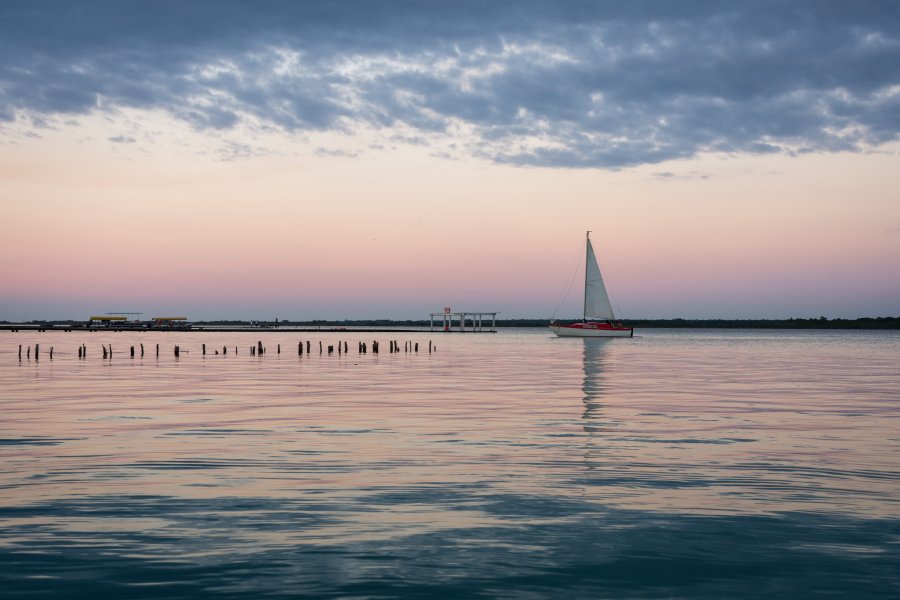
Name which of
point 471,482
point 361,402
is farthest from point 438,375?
point 471,482

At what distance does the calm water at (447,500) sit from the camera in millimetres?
10422

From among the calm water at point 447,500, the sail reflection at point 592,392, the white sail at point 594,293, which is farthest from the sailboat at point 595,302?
the calm water at point 447,500

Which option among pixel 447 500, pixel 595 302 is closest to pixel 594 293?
pixel 595 302

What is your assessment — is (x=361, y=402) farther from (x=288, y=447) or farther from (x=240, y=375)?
(x=240, y=375)

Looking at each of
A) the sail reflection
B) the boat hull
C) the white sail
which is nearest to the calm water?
the sail reflection

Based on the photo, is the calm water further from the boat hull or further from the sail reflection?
the boat hull

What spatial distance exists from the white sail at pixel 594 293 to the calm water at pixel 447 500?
10088 cm

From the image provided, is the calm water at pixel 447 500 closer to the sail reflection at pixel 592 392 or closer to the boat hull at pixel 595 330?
the sail reflection at pixel 592 392

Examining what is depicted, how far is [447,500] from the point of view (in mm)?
14727

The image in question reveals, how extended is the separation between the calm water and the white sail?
3972 inches

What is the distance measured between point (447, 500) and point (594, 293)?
12185 centimetres

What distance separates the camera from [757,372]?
188ft

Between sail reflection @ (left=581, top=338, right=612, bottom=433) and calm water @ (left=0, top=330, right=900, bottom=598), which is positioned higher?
calm water @ (left=0, top=330, right=900, bottom=598)

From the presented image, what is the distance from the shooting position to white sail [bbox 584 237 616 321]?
13288 cm
